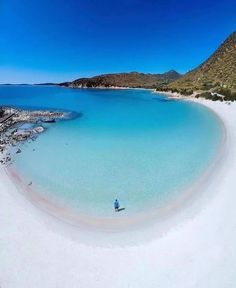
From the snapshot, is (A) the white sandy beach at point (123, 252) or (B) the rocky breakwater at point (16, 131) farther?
(B) the rocky breakwater at point (16, 131)

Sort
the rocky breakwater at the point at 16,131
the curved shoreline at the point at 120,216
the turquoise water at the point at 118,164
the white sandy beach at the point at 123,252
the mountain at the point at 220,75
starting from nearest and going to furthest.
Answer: the white sandy beach at the point at 123,252, the curved shoreline at the point at 120,216, the turquoise water at the point at 118,164, the rocky breakwater at the point at 16,131, the mountain at the point at 220,75

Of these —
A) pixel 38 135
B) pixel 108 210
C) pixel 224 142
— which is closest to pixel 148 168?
pixel 108 210

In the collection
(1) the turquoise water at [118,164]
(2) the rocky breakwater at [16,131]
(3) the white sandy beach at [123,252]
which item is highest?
(3) the white sandy beach at [123,252]

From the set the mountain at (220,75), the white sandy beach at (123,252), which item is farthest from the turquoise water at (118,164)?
the mountain at (220,75)

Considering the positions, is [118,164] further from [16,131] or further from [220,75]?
[220,75]

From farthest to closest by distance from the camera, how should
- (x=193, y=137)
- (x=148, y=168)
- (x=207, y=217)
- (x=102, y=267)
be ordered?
(x=193, y=137), (x=148, y=168), (x=207, y=217), (x=102, y=267)

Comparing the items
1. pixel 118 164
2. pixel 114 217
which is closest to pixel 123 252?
pixel 114 217

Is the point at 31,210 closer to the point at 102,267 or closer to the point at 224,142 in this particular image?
the point at 102,267

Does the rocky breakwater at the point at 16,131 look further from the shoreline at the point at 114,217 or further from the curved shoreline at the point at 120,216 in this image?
the curved shoreline at the point at 120,216
